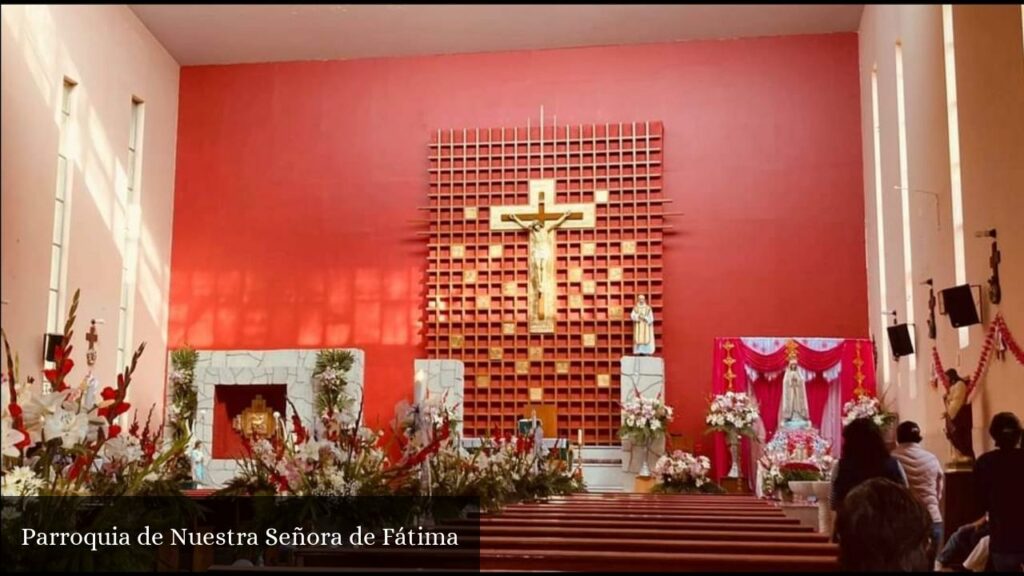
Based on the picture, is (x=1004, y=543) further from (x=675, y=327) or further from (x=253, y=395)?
(x=253, y=395)

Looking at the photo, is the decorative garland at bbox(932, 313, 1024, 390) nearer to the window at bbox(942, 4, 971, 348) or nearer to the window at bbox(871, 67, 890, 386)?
the window at bbox(942, 4, 971, 348)

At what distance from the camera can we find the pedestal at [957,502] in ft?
26.9

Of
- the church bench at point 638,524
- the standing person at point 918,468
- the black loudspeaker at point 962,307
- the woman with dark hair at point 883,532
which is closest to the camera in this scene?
the woman with dark hair at point 883,532

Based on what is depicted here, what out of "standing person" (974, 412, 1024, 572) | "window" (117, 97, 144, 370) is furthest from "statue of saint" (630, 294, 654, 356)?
"standing person" (974, 412, 1024, 572)

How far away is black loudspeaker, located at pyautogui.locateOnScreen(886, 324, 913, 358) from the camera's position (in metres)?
11.6

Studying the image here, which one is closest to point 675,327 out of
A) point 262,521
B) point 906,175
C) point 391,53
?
point 906,175

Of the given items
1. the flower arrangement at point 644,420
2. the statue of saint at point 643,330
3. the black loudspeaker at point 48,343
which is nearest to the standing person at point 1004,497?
the flower arrangement at point 644,420

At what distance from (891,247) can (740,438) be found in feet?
9.50

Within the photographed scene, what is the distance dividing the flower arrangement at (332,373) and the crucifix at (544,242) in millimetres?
2588

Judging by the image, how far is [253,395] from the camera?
15.9 metres

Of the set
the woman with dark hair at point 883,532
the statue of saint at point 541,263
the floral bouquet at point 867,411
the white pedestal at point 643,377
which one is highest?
the statue of saint at point 541,263

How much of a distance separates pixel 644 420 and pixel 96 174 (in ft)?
25.6

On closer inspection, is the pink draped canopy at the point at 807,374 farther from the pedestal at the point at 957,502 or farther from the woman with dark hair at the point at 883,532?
the woman with dark hair at the point at 883,532

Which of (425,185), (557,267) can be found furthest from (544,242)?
(425,185)
